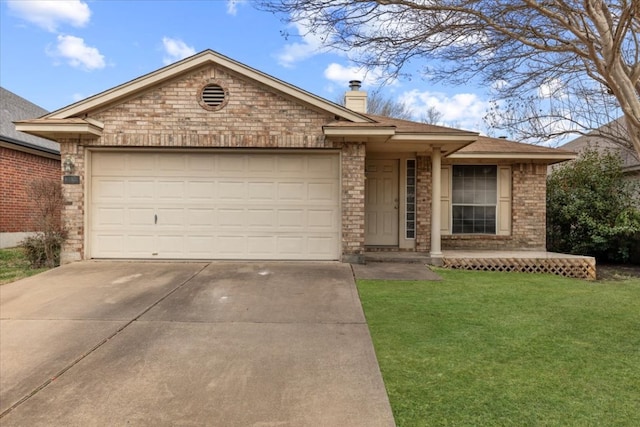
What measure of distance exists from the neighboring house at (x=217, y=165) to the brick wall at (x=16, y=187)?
4.58 m

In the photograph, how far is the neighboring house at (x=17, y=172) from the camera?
11.9m

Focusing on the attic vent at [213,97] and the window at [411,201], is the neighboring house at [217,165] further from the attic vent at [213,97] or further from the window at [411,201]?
the window at [411,201]

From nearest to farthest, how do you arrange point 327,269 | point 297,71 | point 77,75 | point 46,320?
point 46,320 → point 327,269 → point 297,71 → point 77,75

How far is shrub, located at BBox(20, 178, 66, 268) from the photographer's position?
8.53m

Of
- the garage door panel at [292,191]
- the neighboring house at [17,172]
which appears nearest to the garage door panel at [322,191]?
the garage door panel at [292,191]

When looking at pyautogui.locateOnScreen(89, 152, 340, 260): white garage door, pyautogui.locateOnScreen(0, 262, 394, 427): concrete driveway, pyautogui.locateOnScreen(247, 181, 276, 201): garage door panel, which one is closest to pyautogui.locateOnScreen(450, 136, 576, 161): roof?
pyautogui.locateOnScreen(89, 152, 340, 260): white garage door

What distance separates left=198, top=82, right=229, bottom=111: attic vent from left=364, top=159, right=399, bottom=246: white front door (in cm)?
377

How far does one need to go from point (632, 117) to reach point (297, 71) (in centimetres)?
861

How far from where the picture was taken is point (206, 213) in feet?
28.8

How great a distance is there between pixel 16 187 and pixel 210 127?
774 centimetres

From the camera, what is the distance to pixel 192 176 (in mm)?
8789

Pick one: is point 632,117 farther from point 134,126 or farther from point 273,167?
point 134,126

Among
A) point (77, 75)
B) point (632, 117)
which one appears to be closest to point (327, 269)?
point (632, 117)

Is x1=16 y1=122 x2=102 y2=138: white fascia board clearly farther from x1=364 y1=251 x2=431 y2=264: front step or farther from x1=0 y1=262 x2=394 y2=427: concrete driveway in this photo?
x1=364 y1=251 x2=431 y2=264: front step
